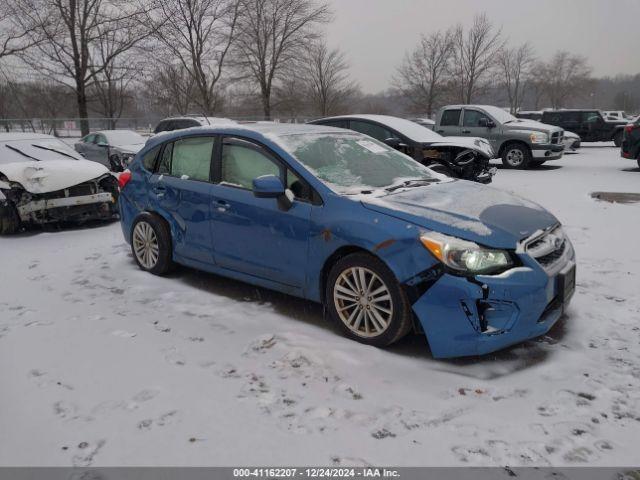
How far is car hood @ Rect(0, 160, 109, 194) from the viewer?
23.5 feet

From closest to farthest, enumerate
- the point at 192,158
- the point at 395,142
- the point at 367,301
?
the point at 367,301 < the point at 192,158 < the point at 395,142

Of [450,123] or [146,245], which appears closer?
[146,245]

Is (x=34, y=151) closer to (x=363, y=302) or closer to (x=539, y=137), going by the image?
(x=363, y=302)

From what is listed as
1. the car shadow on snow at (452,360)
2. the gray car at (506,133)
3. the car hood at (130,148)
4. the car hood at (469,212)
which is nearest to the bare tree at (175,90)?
the car hood at (130,148)

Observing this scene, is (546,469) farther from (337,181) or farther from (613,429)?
(337,181)

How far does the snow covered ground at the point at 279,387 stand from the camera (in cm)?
247

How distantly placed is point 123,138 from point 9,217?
7999 millimetres

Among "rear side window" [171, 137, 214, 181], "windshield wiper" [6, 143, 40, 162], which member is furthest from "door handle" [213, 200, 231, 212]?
"windshield wiper" [6, 143, 40, 162]

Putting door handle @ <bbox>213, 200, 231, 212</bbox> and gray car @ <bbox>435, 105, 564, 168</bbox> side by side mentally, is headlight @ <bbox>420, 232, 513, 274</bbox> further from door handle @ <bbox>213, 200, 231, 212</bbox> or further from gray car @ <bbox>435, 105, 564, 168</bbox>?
gray car @ <bbox>435, 105, 564, 168</bbox>

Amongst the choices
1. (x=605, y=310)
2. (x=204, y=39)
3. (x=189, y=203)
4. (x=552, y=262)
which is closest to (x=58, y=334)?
(x=189, y=203)

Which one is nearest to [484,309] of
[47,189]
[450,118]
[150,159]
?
[150,159]

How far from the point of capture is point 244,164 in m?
4.36

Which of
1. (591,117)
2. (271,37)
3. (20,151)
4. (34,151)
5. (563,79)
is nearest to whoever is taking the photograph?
(20,151)

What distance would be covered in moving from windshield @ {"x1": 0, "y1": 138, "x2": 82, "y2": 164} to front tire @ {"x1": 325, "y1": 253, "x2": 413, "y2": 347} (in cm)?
638
